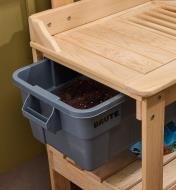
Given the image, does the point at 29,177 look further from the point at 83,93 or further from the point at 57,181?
the point at 83,93

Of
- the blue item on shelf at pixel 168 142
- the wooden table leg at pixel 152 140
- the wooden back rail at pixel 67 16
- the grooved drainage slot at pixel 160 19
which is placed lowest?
the blue item on shelf at pixel 168 142

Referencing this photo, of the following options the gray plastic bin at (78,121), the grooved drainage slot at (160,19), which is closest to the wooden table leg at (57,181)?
the gray plastic bin at (78,121)

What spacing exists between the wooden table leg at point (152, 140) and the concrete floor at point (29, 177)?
0.53 metres

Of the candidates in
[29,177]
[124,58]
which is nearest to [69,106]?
[124,58]

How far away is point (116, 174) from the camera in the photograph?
4.48ft

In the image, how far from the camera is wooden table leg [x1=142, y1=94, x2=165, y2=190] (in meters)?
1.09

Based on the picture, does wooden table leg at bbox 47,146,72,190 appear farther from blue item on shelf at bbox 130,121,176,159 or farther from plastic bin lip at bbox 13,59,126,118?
plastic bin lip at bbox 13,59,126,118

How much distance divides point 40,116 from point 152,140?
0.93 ft

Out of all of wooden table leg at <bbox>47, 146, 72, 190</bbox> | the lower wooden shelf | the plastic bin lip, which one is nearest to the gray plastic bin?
the plastic bin lip

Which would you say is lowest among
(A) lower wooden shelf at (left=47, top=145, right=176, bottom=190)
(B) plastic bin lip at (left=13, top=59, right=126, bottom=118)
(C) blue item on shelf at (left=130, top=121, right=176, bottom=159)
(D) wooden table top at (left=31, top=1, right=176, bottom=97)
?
(A) lower wooden shelf at (left=47, top=145, right=176, bottom=190)

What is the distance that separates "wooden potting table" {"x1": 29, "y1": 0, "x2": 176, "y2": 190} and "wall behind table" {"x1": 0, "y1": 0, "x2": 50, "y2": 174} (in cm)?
10

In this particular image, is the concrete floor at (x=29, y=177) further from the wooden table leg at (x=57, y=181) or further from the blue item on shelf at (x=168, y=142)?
the blue item on shelf at (x=168, y=142)

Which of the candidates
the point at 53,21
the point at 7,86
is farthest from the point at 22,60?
the point at 53,21

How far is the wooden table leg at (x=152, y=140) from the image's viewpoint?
1.09m
